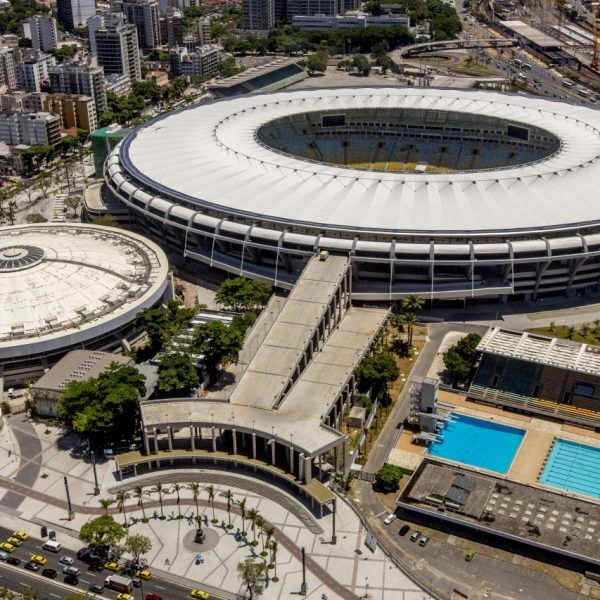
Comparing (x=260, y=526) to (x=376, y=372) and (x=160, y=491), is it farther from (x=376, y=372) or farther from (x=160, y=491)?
(x=376, y=372)

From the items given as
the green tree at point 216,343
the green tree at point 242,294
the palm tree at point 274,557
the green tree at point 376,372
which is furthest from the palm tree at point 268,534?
the green tree at point 242,294

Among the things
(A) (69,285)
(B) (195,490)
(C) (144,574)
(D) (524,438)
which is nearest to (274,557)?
(B) (195,490)

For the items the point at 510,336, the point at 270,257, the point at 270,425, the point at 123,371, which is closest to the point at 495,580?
the point at 270,425

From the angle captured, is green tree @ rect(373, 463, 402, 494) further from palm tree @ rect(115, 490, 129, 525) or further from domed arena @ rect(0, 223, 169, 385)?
domed arena @ rect(0, 223, 169, 385)

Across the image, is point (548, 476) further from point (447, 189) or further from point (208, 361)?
point (447, 189)

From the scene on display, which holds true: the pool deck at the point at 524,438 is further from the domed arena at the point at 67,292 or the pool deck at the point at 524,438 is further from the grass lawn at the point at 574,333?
the domed arena at the point at 67,292

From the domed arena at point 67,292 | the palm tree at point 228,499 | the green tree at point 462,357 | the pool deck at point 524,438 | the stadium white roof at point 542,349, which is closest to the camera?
the palm tree at point 228,499
